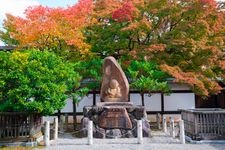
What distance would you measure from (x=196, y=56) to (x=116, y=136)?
8219mm

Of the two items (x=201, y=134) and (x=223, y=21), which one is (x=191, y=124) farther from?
(x=223, y=21)

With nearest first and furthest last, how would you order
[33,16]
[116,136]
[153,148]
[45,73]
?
[153,148]
[45,73]
[116,136]
[33,16]

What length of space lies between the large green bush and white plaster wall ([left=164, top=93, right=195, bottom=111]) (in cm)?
1194

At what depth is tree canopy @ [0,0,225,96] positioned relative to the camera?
65.0ft

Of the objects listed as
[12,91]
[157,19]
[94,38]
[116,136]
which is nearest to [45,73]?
[12,91]

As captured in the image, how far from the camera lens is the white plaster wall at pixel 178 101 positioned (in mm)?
24553

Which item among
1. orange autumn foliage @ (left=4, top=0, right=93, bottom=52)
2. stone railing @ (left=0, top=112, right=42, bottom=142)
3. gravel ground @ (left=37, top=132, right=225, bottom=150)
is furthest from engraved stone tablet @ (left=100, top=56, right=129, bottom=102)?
stone railing @ (left=0, top=112, right=42, bottom=142)

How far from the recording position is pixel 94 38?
73.9 ft

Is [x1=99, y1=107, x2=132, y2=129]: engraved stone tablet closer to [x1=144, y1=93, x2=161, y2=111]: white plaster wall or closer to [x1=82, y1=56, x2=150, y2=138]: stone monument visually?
[x1=82, y1=56, x2=150, y2=138]: stone monument

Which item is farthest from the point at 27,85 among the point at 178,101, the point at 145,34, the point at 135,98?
the point at 178,101

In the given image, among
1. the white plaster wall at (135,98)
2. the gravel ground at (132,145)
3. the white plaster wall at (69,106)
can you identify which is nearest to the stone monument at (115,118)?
the gravel ground at (132,145)

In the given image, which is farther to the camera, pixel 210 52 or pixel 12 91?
pixel 210 52

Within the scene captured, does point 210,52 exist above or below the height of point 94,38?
below

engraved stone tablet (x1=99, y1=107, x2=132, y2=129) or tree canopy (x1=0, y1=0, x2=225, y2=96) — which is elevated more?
tree canopy (x1=0, y1=0, x2=225, y2=96)
